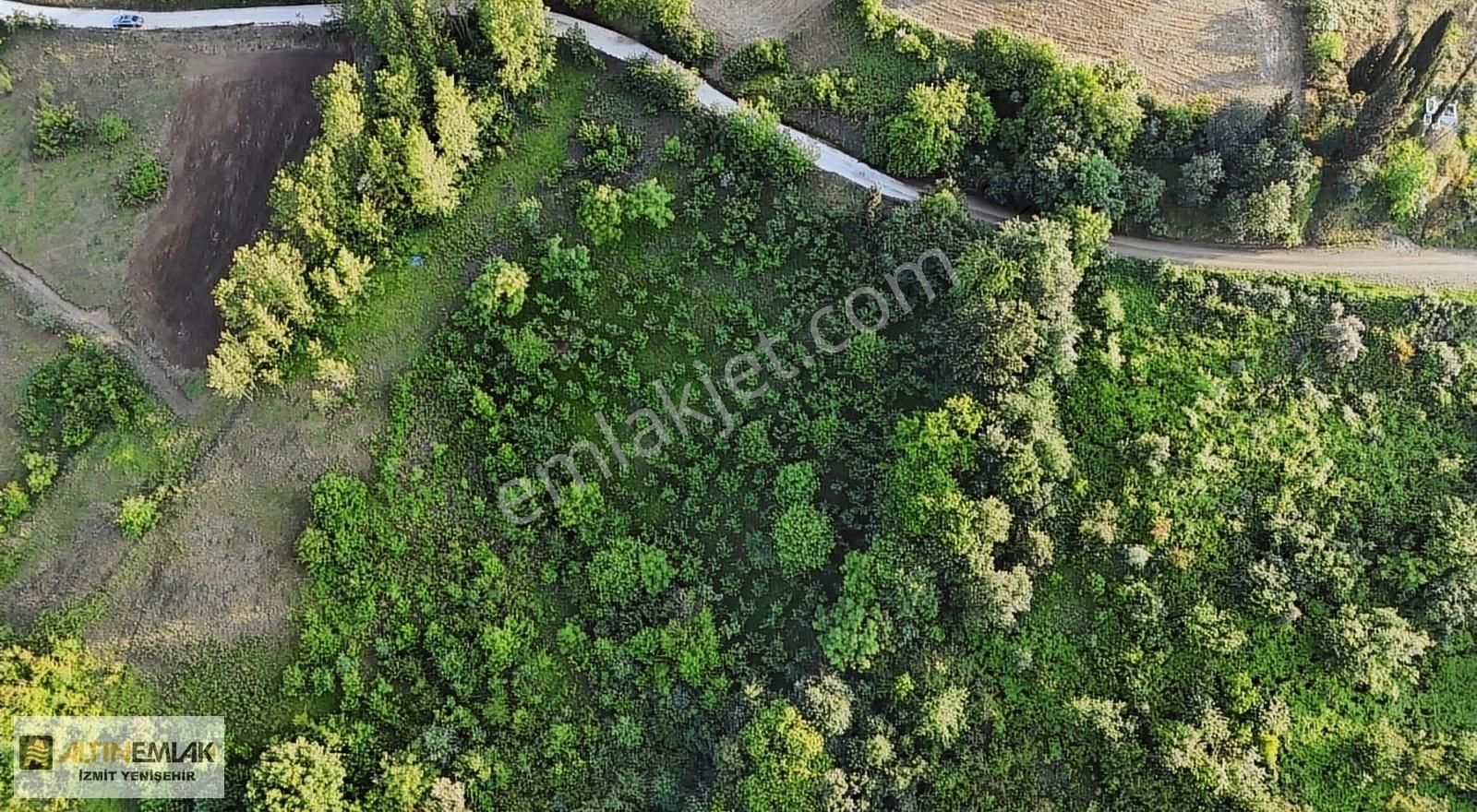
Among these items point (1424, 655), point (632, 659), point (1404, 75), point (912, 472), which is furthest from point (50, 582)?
point (1404, 75)

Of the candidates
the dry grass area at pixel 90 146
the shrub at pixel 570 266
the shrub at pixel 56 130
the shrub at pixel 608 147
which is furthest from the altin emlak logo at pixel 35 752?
the shrub at pixel 608 147

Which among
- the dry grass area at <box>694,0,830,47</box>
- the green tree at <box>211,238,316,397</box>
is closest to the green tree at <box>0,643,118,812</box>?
the green tree at <box>211,238,316,397</box>

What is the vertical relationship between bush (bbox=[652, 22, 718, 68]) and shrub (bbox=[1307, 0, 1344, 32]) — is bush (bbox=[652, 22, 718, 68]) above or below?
below

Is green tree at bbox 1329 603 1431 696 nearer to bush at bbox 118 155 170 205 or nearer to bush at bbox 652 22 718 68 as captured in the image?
bush at bbox 652 22 718 68

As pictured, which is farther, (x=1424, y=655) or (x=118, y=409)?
(x=118, y=409)

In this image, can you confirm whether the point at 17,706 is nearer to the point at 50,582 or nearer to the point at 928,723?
the point at 50,582

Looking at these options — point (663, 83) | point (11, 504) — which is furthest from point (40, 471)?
point (663, 83)
